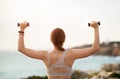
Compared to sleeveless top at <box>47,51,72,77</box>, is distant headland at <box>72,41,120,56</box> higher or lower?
lower

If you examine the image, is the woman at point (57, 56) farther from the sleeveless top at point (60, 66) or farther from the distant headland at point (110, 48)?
the distant headland at point (110, 48)

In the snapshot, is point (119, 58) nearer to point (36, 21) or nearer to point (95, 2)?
point (95, 2)

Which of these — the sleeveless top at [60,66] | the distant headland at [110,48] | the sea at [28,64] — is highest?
the sleeveless top at [60,66]

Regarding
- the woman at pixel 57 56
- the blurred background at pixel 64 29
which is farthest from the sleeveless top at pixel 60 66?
A: the blurred background at pixel 64 29

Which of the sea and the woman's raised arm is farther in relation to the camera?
the sea

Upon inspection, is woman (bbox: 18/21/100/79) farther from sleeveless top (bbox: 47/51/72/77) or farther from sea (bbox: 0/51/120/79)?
sea (bbox: 0/51/120/79)

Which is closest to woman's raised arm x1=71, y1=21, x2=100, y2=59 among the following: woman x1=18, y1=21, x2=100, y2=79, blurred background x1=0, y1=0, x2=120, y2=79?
woman x1=18, y1=21, x2=100, y2=79

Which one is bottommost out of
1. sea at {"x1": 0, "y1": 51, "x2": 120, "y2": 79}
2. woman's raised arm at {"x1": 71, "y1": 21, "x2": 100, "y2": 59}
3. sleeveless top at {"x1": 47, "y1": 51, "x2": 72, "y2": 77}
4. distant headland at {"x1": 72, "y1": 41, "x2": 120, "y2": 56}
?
sea at {"x1": 0, "y1": 51, "x2": 120, "y2": 79}

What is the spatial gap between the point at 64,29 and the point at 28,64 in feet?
1.61

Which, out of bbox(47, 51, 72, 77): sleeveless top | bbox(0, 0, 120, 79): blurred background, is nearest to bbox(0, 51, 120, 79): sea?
bbox(0, 0, 120, 79): blurred background

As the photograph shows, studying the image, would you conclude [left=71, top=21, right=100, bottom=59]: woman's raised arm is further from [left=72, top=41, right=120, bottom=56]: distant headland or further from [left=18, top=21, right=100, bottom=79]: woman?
[left=72, top=41, right=120, bottom=56]: distant headland

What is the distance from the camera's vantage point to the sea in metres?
3.13

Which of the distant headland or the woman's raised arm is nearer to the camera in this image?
the woman's raised arm

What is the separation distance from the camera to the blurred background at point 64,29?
10.2 ft
